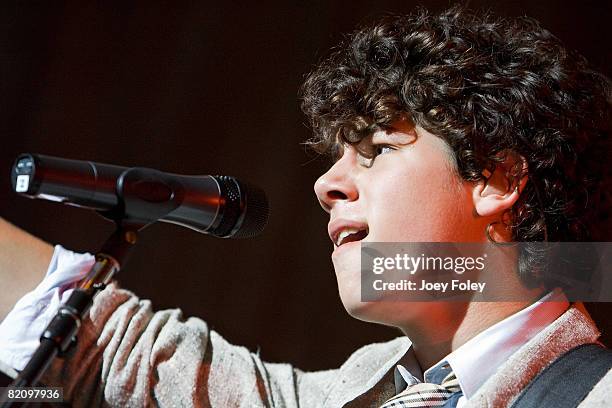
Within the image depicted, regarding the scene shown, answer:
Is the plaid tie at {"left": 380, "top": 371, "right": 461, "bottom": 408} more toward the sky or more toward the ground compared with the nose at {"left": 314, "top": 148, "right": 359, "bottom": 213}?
more toward the ground

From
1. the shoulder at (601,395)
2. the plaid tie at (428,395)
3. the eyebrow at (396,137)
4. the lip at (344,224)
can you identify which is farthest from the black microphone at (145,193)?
the shoulder at (601,395)

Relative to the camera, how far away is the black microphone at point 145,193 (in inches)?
32.9

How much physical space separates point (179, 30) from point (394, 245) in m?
0.96

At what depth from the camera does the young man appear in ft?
3.79

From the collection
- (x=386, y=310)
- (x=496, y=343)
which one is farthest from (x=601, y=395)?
(x=386, y=310)

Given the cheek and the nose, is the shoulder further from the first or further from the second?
the nose

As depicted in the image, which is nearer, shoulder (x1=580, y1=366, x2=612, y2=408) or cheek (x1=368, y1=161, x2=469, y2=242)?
shoulder (x1=580, y1=366, x2=612, y2=408)

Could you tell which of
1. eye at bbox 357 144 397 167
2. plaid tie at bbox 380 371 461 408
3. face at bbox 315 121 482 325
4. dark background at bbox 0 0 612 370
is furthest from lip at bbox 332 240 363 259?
dark background at bbox 0 0 612 370

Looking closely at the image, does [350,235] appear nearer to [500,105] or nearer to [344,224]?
[344,224]

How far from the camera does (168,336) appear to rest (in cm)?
125

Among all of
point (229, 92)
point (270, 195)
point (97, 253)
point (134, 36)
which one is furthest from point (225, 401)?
point (134, 36)

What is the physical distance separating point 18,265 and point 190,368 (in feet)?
1.03

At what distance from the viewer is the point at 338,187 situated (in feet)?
3.92

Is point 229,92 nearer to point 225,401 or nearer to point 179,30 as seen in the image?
point 179,30
